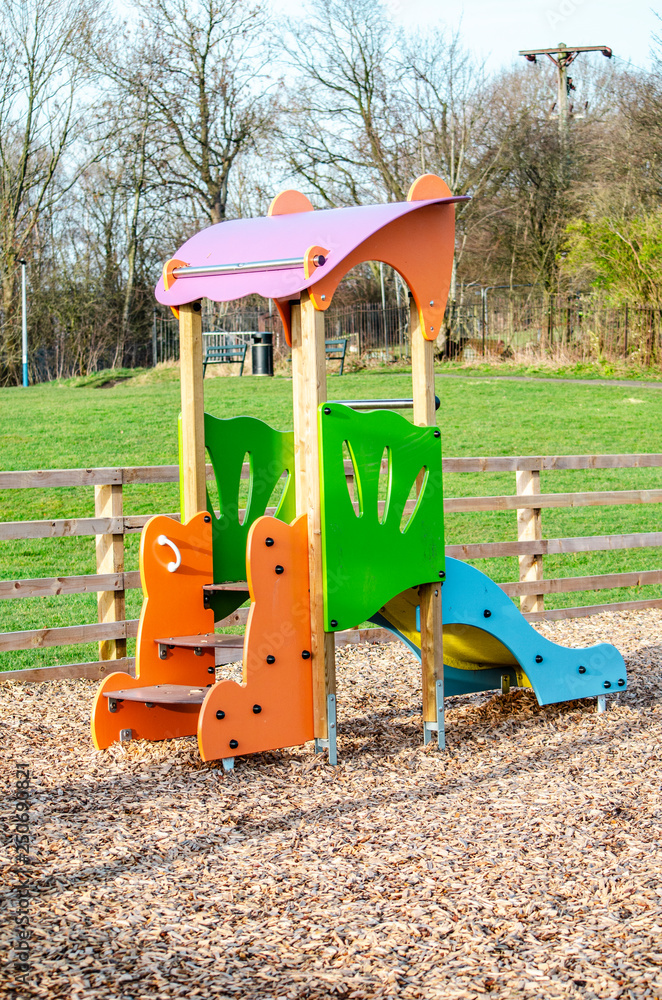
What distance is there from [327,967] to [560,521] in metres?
8.60

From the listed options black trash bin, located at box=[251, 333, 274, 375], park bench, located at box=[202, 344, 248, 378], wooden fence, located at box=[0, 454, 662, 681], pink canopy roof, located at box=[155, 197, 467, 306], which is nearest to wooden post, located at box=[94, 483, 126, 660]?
wooden fence, located at box=[0, 454, 662, 681]

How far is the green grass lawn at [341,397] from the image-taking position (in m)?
8.62

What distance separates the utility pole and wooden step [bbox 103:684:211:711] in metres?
29.0

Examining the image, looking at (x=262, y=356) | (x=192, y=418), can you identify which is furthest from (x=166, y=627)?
(x=262, y=356)

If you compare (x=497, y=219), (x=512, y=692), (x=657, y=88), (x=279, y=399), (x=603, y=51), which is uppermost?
(x=603, y=51)

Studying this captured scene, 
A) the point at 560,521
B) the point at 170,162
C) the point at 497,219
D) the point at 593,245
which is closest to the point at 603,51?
the point at 497,219

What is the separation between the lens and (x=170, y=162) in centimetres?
2745

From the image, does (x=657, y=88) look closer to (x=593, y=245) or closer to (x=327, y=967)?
(x=593, y=245)

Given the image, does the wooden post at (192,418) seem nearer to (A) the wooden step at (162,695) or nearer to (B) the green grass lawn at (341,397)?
Answer: (A) the wooden step at (162,695)

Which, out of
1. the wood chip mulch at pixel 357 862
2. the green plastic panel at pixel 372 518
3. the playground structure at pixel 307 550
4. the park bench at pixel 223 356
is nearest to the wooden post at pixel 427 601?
the playground structure at pixel 307 550

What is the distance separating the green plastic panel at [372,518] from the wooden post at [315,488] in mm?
49

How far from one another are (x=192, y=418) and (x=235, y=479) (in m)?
0.42

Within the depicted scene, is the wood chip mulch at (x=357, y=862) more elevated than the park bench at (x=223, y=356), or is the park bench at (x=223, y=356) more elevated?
the park bench at (x=223, y=356)

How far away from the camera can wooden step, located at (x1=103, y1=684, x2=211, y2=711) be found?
166 inches
